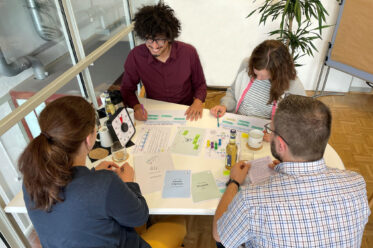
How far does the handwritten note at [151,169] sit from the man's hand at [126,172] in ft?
0.13

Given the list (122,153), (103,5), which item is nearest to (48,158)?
(122,153)

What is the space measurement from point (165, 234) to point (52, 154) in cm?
74

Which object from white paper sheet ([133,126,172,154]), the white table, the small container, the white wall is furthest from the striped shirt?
the white wall

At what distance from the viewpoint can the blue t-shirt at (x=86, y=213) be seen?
885 millimetres

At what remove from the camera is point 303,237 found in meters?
0.87

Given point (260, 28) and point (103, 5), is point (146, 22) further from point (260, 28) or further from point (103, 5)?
point (260, 28)

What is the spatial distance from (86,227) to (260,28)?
320 cm

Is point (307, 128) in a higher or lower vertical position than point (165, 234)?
higher

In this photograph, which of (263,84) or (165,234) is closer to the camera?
A: (165,234)

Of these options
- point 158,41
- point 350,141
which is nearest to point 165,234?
point 158,41

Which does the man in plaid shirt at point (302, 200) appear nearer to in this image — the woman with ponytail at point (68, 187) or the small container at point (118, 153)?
the woman with ponytail at point (68, 187)

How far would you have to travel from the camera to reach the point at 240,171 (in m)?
1.29

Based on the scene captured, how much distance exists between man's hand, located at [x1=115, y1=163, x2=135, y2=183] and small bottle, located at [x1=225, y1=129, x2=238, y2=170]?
1.70 ft

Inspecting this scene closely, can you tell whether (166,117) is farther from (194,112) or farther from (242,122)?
(242,122)
